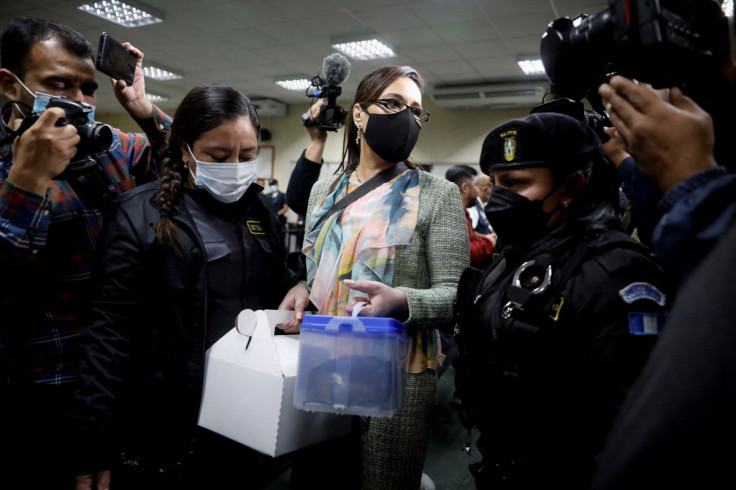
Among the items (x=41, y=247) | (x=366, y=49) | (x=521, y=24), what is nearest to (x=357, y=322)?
(x=41, y=247)

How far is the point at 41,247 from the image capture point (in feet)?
3.33

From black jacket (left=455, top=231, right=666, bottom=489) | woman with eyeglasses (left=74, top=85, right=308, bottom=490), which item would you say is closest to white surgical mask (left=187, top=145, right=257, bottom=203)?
woman with eyeglasses (left=74, top=85, right=308, bottom=490)

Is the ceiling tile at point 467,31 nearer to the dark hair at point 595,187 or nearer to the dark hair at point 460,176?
the dark hair at point 460,176

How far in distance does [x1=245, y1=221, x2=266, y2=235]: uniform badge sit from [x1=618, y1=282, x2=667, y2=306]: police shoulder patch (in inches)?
38.8

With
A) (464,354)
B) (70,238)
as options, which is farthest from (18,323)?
(464,354)

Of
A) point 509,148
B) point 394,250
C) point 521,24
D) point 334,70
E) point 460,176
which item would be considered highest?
point 521,24

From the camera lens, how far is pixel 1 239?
0.95 metres

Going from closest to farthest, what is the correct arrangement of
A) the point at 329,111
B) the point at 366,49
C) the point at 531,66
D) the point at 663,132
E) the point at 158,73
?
the point at 663,132
the point at 329,111
the point at 366,49
the point at 531,66
the point at 158,73

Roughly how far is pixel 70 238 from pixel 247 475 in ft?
2.67

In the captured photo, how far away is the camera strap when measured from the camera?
130 centimetres

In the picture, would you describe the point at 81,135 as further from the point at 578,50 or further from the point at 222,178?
the point at 578,50

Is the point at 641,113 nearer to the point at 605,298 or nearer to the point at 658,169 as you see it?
the point at 658,169

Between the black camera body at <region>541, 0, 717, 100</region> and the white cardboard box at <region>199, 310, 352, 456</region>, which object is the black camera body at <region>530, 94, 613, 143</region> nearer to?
the black camera body at <region>541, 0, 717, 100</region>

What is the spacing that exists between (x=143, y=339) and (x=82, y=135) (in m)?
0.53
